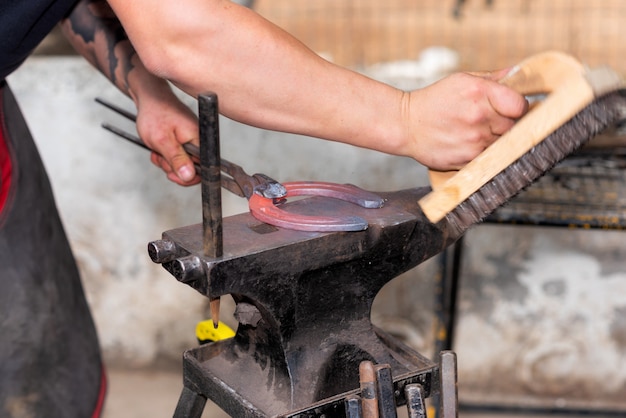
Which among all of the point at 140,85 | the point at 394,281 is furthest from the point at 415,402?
the point at 394,281

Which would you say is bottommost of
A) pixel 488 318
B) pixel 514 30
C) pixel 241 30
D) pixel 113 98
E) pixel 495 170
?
pixel 495 170

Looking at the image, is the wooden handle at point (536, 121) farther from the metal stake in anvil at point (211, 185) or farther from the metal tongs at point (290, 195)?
the metal stake in anvil at point (211, 185)

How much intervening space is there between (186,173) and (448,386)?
678 millimetres

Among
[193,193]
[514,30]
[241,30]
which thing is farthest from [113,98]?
[514,30]

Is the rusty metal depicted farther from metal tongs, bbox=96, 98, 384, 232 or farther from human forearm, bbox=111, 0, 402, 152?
human forearm, bbox=111, 0, 402, 152

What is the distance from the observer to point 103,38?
1783mm

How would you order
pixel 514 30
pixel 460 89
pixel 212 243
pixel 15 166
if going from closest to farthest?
pixel 212 243
pixel 460 89
pixel 15 166
pixel 514 30

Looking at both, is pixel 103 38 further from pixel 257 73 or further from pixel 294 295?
pixel 294 295

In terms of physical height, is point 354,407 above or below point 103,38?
below

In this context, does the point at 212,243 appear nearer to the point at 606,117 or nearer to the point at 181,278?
the point at 181,278

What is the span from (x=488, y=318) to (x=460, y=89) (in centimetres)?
175

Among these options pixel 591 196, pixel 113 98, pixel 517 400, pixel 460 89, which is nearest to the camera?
pixel 460 89

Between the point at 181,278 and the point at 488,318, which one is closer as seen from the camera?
the point at 181,278

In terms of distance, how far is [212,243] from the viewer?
1162 mm
